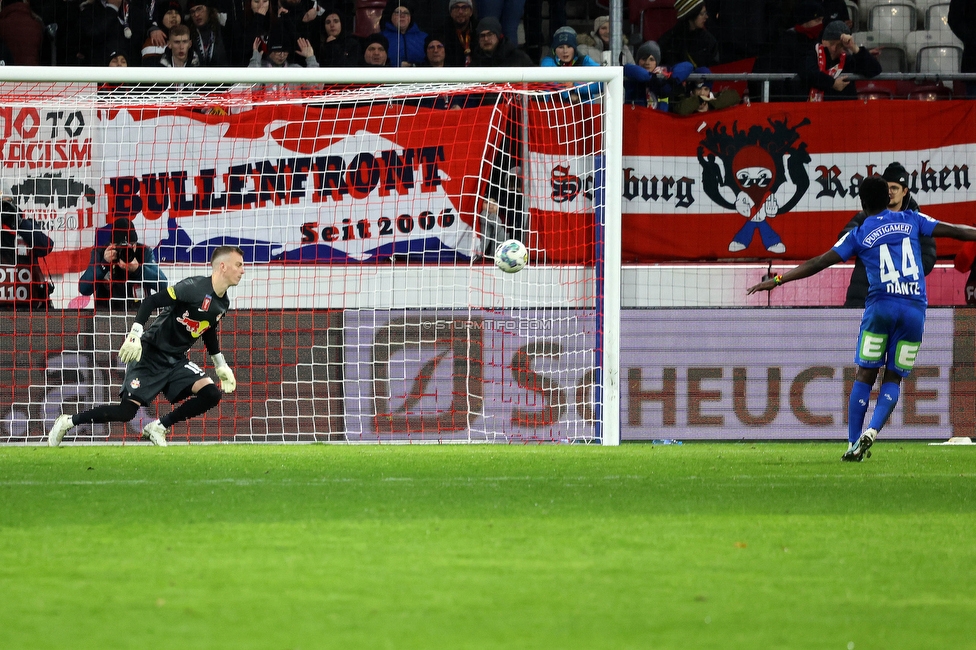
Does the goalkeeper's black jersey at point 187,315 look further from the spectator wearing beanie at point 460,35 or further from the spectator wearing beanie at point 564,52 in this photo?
the spectator wearing beanie at point 460,35

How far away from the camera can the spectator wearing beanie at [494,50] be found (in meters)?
12.9

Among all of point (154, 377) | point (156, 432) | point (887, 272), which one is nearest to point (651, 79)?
point (887, 272)

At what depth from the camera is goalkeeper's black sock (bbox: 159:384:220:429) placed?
32.3 ft

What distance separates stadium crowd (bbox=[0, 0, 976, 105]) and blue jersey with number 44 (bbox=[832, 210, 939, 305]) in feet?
15.3

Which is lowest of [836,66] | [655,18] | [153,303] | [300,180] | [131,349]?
[131,349]

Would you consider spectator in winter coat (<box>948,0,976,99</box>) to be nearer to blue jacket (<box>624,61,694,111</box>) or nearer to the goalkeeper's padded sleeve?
blue jacket (<box>624,61,694,111</box>)

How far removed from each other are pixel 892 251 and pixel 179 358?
210 inches

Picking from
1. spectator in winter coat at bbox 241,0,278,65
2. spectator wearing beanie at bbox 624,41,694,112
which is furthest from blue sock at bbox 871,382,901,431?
spectator in winter coat at bbox 241,0,278,65

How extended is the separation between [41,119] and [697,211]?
19.4ft

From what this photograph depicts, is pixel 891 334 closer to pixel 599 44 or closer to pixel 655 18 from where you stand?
pixel 599 44

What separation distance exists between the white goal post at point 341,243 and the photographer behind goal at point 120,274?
6 centimetres

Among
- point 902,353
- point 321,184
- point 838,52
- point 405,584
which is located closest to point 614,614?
point 405,584

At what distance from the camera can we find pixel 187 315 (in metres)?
9.70

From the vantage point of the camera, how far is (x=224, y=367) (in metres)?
9.73
